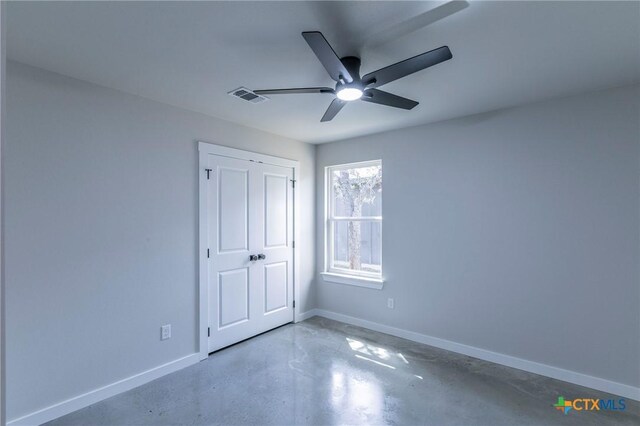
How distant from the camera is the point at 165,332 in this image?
2789mm

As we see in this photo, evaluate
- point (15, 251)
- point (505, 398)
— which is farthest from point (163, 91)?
point (505, 398)

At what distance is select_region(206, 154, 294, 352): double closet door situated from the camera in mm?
3213

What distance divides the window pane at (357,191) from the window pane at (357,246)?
158mm

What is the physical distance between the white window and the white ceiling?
1496 millimetres

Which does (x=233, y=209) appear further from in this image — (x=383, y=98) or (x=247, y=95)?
(x=383, y=98)

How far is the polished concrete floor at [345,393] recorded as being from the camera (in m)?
2.16

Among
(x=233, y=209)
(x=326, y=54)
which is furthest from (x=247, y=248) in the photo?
(x=326, y=54)

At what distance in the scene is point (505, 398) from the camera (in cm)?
239

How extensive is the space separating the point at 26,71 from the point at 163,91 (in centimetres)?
84

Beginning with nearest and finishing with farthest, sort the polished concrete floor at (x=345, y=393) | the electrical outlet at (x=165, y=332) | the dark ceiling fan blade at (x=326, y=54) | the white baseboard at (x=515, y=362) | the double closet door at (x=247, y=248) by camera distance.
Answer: the dark ceiling fan blade at (x=326, y=54), the polished concrete floor at (x=345, y=393), the white baseboard at (x=515, y=362), the electrical outlet at (x=165, y=332), the double closet door at (x=247, y=248)

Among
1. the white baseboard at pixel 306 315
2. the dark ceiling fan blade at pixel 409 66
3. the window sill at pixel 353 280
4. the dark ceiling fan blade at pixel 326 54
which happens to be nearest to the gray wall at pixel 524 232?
the window sill at pixel 353 280

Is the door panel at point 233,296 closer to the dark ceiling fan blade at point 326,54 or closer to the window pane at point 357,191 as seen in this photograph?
the window pane at point 357,191

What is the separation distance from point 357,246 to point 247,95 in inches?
94.3

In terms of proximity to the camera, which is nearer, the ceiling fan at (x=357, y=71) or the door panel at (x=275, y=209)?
the ceiling fan at (x=357, y=71)
